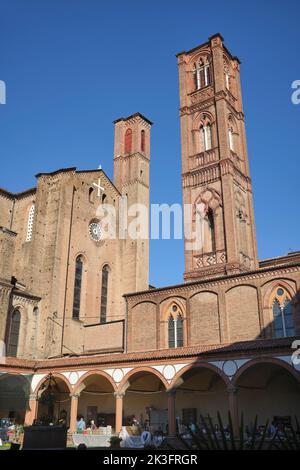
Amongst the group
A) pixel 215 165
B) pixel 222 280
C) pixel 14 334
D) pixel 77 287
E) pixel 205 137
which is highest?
pixel 205 137

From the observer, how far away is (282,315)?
22.3 m

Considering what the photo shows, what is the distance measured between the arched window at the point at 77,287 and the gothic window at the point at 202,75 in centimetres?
1685

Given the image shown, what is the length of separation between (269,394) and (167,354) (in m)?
5.66

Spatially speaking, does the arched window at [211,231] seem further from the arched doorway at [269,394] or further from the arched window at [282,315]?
the arched doorway at [269,394]

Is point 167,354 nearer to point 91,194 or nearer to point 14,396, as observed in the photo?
point 14,396

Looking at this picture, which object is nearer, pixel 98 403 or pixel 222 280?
pixel 222 280

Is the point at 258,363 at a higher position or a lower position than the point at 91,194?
lower

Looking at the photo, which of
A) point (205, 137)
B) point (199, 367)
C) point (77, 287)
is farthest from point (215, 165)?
point (199, 367)

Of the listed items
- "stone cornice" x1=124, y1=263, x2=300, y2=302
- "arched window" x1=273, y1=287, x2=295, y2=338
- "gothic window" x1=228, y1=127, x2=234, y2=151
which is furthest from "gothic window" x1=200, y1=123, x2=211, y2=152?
"arched window" x1=273, y1=287, x2=295, y2=338

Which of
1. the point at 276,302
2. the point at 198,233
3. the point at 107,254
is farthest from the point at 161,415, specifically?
the point at 107,254

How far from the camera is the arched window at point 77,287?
3225cm

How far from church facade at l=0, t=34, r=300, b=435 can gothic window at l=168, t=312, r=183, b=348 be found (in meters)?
0.07

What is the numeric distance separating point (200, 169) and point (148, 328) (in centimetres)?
1256

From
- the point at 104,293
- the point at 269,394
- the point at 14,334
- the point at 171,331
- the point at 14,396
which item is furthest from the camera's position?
the point at 104,293
